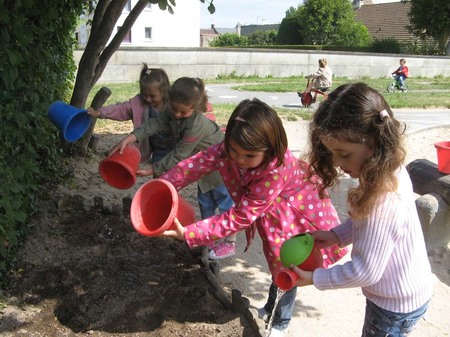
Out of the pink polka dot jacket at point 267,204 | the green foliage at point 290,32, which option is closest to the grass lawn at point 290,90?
the pink polka dot jacket at point 267,204

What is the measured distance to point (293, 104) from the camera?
1177cm

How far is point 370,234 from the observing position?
1.67 m

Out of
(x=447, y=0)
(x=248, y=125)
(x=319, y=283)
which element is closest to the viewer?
(x=319, y=283)

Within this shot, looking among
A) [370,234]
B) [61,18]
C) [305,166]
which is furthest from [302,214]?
[61,18]

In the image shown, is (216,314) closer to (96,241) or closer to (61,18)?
(96,241)

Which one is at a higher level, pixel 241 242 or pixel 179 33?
pixel 179 33

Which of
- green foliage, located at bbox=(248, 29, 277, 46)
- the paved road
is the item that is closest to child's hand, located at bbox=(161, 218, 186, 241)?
the paved road

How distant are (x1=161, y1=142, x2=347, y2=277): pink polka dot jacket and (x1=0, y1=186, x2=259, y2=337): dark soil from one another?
0.63 meters

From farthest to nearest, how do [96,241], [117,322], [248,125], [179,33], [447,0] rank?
1. [179,33]
2. [447,0]
3. [96,241]
4. [117,322]
5. [248,125]

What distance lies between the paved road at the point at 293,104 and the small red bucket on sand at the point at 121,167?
653 centimetres

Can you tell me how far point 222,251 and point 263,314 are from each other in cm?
82

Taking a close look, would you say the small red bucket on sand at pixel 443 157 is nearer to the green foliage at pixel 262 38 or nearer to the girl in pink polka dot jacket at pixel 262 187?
the girl in pink polka dot jacket at pixel 262 187

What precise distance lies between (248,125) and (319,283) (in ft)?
2.41

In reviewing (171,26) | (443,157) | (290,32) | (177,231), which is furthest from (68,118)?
(290,32)
